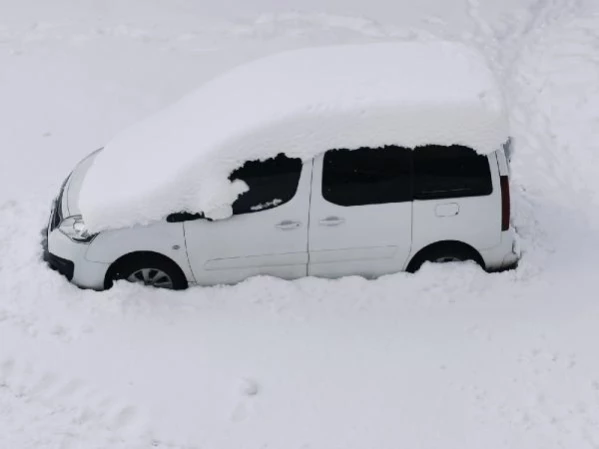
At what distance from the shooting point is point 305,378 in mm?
6246

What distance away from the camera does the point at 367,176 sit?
6742 millimetres

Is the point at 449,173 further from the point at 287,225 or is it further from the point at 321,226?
the point at 287,225

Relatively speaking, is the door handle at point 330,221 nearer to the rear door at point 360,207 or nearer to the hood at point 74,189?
the rear door at point 360,207

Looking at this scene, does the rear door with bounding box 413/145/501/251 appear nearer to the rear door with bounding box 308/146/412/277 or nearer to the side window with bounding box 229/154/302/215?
the rear door with bounding box 308/146/412/277

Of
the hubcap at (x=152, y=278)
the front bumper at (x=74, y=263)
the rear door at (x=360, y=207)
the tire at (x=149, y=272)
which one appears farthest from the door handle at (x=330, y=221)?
the front bumper at (x=74, y=263)

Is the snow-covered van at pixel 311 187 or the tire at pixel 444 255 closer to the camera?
the snow-covered van at pixel 311 187

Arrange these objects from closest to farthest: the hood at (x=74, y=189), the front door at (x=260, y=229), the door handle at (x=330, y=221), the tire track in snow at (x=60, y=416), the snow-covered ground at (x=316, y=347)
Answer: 1. the tire track in snow at (x=60, y=416)
2. the snow-covered ground at (x=316, y=347)
3. the front door at (x=260, y=229)
4. the door handle at (x=330, y=221)
5. the hood at (x=74, y=189)

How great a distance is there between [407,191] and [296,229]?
1.08m

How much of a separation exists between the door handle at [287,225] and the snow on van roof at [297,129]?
486 millimetres

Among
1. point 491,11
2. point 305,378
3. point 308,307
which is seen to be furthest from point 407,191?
point 491,11

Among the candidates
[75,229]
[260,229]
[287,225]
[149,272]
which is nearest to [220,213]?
[260,229]

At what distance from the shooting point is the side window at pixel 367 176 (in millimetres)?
6688

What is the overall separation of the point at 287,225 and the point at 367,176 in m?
0.86

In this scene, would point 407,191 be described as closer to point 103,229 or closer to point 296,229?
point 296,229
